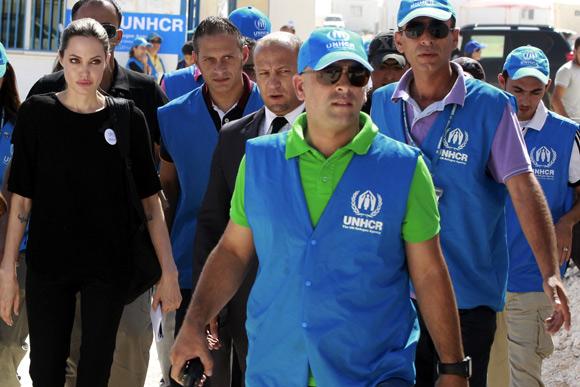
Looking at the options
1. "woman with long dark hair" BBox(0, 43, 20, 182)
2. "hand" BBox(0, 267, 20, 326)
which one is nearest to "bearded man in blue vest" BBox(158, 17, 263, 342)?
"woman with long dark hair" BBox(0, 43, 20, 182)

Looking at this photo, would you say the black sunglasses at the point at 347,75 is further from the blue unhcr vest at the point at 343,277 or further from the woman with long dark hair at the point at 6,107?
→ the woman with long dark hair at the point at 6,107

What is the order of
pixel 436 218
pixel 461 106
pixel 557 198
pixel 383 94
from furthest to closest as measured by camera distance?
pixel 557 198, pixel 383 94, pixel 461 106, pixel 436 218

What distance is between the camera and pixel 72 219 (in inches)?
228

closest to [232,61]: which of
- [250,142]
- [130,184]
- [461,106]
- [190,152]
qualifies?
[190,152]

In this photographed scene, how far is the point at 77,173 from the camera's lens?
18.9 ft

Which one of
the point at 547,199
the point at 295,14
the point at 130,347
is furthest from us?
the point at 295,14

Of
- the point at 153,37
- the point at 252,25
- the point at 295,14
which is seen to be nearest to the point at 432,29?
the point at 252,25

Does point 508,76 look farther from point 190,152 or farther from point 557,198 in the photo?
point 190,152

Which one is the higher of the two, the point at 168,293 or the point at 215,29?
the point at 215,29

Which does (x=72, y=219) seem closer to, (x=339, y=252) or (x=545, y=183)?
(x=339, y=252)

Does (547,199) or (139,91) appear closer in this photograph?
(139,91)

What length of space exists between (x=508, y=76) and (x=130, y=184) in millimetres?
2688

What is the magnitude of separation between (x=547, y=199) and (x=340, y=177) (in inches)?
128

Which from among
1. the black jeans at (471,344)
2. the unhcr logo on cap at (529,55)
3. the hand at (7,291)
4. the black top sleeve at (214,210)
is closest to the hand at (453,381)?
the black jeans at (471,344)
